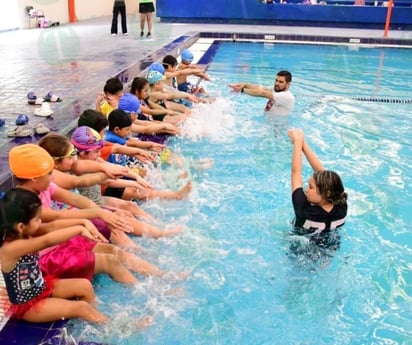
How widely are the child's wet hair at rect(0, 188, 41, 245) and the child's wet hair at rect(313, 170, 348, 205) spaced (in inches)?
72.9

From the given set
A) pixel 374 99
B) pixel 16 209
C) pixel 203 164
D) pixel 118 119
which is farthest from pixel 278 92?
pixel 16 209

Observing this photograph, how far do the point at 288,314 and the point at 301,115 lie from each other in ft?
16.4

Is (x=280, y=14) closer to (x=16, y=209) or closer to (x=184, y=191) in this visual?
(x=184, y=191)

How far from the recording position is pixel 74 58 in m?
9.61

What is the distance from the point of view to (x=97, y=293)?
3158mm

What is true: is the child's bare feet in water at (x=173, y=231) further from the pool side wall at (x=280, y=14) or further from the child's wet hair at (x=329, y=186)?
the pool side wall at (x=280, y=14)

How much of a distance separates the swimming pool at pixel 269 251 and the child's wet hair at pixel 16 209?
0.75 meters

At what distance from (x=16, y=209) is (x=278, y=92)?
5.04 m

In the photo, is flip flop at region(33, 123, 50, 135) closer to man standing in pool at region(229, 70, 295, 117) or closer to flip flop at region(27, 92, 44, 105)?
flip flop at region(27, 92, 44, 105)

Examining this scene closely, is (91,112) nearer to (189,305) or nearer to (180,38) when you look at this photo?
(189,305)

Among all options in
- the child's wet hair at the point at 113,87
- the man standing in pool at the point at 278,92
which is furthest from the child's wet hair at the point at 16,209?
the man standing in pool at the point at 278,92

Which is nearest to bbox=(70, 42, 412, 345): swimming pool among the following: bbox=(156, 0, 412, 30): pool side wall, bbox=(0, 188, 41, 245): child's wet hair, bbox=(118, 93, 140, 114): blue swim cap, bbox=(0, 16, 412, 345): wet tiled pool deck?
bbox=(0, 188, 41, 245): child's wet hair

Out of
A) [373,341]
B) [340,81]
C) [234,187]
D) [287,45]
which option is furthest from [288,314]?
[287,45]

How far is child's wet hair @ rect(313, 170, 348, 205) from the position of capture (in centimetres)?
326
